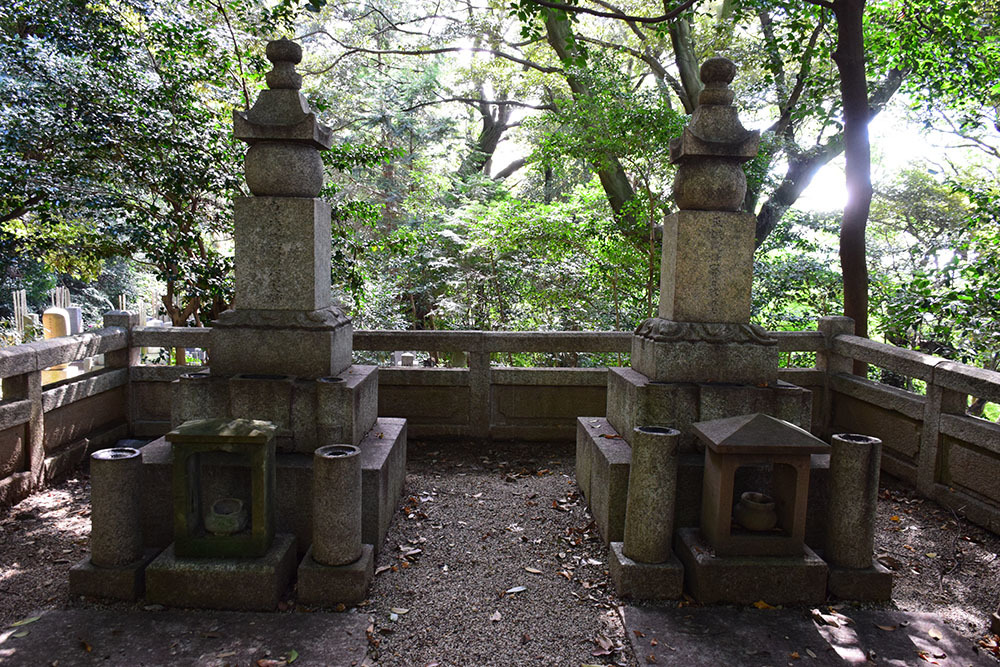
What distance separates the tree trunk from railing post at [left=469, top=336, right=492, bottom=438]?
13.5ft

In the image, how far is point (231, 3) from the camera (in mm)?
6289

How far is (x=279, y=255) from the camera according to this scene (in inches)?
164

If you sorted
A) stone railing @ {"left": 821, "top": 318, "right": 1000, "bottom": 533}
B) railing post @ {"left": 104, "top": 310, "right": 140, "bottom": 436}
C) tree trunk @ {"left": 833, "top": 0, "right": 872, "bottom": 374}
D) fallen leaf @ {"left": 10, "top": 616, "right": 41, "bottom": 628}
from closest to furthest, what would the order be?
fallen leaf @ {"left": 10, "top": 616, "right": 41, "bottom": 628}
stone railing @ {"left": 821, "top": 318, "right": 1000, "bottom": 533}
railing post @ {"left": 104, "top": 310, "right": 140, "bottom": 436}
tree trunk @ {"left": 833, "top": 0, "right": 872, "bottom": 374}

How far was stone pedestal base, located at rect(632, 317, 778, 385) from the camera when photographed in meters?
4.25

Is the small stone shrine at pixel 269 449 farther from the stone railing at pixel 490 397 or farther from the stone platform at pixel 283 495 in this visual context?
the stone railing at pixel 490 397

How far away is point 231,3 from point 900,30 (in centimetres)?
800

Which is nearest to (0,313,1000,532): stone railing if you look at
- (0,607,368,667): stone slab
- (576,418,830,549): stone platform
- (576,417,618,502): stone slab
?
(576,417,618,502): stone slab

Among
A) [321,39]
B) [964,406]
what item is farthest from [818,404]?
[321,39]

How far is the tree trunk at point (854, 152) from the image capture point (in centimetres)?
671

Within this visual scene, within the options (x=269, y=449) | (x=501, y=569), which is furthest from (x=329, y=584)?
(x=501, y=569)

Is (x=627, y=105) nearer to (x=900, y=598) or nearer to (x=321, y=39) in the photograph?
(x=900, y=598)

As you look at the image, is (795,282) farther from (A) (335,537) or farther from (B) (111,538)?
(B) (111,538)

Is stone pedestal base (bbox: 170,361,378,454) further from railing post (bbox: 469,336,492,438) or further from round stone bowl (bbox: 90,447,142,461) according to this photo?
railing post (bbox: 469,336,492,438)

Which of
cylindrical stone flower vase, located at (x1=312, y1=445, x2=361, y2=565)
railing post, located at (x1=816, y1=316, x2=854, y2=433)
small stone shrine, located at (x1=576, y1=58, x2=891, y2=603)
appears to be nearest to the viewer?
cylindrical stone flower vase, located at (x1=312, y1=445, x2=361, y2=565)
